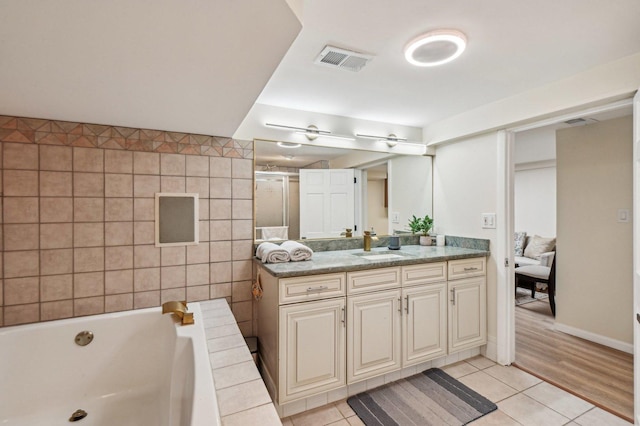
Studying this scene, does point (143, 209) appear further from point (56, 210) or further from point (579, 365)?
point (579, 365)

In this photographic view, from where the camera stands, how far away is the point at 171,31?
2.93ft

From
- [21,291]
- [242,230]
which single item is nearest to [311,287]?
[242,230]

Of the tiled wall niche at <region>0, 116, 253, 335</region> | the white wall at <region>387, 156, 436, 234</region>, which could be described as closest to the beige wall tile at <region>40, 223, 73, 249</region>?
the tiled wall niche at <region>0, 116, 253, 335</region>

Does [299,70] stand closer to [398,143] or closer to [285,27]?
[285,27]

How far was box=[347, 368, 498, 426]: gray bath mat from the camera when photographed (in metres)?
1.75

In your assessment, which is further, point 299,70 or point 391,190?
point 391,190

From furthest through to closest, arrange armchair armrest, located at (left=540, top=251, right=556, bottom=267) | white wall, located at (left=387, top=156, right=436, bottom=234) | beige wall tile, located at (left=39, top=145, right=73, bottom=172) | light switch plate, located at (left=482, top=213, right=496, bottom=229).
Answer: armchair armrest, located at (left=540, top=251, right=556, bottom=267) < white wall, located at (left=387, top=156, right=436, bottom=234) < light switch plate, located at (left=482, top=213, right=496, bottom=229) < beige wall tile, located at (left=39, top=145, right=73, bottom=172)

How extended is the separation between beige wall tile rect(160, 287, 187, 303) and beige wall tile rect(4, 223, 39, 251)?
0.74 metres

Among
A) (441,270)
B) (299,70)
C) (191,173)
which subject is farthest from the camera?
(441,270)

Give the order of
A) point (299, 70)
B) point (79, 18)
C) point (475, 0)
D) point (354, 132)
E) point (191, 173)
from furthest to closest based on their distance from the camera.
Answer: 1. point (354, 132)
2. point (191, 173)
3. point (299, 70)
4. point (475, 0)
5. point (79, 18)

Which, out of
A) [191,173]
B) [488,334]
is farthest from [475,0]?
A: [488,334]

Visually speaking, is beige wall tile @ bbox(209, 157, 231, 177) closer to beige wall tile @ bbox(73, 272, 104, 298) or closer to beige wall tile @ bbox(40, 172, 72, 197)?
beige wall tile @ bbox(40, 172, 72, 197)

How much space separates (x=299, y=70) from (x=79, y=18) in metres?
1.16

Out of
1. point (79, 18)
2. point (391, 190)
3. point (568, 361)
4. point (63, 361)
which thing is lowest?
point (568, 361)
